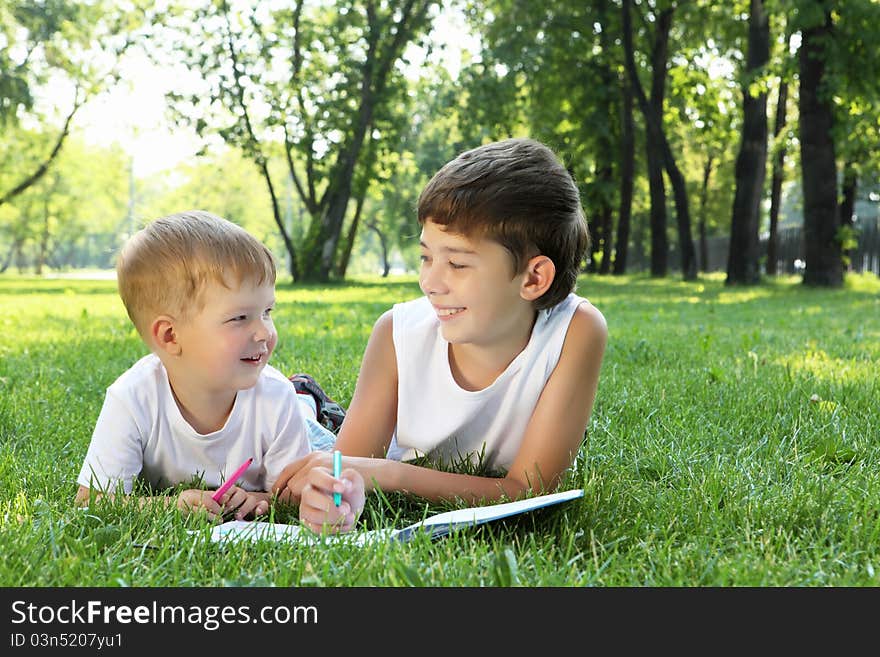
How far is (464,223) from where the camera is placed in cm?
291

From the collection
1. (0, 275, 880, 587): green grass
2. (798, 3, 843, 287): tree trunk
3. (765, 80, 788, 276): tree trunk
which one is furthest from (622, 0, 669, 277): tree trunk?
(0, 275, 880, 587): green grass

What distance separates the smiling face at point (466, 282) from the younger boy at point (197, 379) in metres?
0.58

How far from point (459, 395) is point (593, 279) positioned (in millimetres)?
23476

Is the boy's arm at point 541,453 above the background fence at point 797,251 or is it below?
below

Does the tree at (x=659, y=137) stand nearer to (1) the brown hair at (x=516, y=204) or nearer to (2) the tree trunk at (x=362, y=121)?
(2) the tree trunk at (x=362, y=121)

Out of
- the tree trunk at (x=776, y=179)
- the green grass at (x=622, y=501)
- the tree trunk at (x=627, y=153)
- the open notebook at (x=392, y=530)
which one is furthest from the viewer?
the tree trunk at (x=776, y=179)

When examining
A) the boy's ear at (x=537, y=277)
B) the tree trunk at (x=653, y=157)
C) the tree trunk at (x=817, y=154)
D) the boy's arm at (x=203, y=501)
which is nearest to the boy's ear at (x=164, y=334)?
the boy's arm at (x=203, y=501)

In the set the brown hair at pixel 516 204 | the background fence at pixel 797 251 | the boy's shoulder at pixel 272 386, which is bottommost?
the boy's shoulder at pixel 272 386

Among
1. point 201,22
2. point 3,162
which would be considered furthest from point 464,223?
point 3,162

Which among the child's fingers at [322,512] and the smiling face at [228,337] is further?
the smiling face at [228,337]

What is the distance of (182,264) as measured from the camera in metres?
3.02

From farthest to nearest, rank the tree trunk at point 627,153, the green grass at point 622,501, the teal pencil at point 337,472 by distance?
the tree trunk at point 627,153, the teal pencil at point 337,472, the green grass at point 622,501

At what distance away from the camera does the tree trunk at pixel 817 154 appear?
17.3 m
